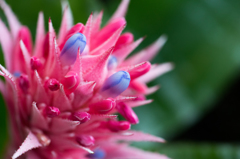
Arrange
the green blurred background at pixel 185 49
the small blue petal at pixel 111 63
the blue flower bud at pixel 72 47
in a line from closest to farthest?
the blue flower bud at pixel 72 47 < the small blue petal at pixel 111 63 < the green blurred background at pixel 185 49

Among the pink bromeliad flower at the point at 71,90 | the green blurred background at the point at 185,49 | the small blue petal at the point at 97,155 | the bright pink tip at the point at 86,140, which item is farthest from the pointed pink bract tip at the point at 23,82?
the green blurred background at the point at 185,49

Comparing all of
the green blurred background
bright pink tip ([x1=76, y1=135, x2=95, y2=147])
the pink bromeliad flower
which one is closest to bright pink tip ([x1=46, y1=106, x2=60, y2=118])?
the pink bromeliad flower

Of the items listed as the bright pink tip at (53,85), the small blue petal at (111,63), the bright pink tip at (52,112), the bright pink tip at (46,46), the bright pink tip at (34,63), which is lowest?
the bright pink tip at (52,112)

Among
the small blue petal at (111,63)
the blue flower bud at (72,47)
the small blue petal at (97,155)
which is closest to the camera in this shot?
the blue flower bud at (72,47)

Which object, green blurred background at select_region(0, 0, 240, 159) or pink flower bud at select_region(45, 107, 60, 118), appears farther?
green blurred background at select_region(0, 0, 240, 159)

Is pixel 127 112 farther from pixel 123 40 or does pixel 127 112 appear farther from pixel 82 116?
pixel 123 40

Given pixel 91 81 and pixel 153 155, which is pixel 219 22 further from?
pixel 91 81

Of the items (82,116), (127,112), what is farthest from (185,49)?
(82,116)

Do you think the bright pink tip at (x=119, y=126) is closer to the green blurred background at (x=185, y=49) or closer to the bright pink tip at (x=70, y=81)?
the bright pink tip at (x=70, y=81)

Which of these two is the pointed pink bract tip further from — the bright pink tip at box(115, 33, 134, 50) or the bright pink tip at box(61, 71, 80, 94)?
the bright pink tip at box(115, 33, 134, 50)

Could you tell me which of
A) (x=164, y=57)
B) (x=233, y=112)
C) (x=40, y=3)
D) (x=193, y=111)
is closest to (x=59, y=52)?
(x=40, y=3)
